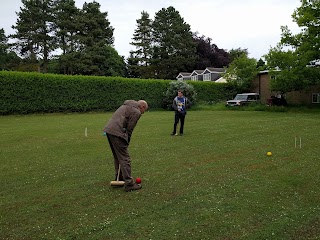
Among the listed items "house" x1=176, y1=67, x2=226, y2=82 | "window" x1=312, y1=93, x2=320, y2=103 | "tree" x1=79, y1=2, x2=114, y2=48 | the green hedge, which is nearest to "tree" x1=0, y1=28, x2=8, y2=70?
"tree" x1=79, y1=2, x2=114, y2=48

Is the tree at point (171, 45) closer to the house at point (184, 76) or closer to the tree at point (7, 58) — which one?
the house at point (184, 76)

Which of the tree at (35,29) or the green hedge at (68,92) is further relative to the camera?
the tree at (35,29)

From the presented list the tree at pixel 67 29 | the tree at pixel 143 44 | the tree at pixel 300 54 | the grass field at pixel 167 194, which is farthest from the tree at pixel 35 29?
the grass field at pixel 167 194

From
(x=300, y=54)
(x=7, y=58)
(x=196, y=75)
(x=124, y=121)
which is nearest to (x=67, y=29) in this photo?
(x=7, y=58)

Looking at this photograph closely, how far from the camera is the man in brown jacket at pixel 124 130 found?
5434mm

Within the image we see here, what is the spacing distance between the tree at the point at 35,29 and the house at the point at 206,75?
23264 millimetres

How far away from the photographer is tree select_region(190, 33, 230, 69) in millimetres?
65500

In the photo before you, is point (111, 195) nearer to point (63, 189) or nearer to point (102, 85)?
point (63, 189)

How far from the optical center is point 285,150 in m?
9.10

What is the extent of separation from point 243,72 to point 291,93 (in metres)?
6.51

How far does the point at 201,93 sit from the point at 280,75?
14.1 metres

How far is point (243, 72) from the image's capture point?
37.6 meters

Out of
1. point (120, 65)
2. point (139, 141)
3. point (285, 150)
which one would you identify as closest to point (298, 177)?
point (285, 150)

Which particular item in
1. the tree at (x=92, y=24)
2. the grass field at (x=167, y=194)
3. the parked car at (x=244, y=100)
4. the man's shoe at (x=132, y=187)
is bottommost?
the grass field at (x=167, y=194)
